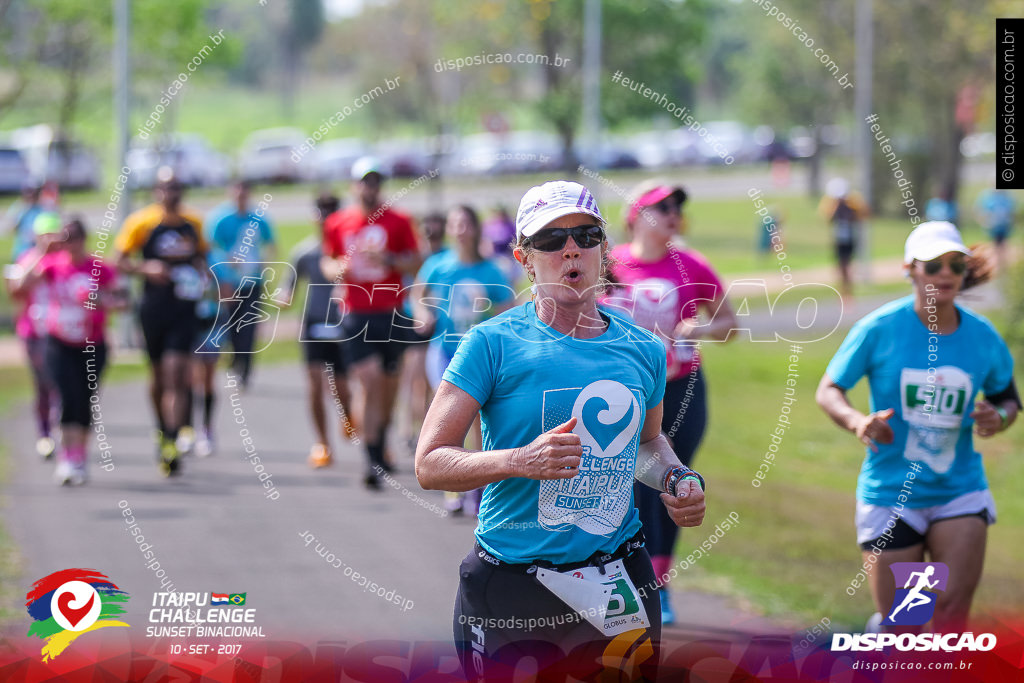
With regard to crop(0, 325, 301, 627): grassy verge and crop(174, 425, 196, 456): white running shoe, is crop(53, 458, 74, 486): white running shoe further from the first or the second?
crop(174, 425, 196, 456): white running shoe

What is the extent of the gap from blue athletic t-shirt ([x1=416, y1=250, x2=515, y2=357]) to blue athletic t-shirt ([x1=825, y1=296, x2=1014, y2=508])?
363 centimetres

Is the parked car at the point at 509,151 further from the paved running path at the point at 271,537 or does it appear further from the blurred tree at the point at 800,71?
the paved running path at the point at 271,537

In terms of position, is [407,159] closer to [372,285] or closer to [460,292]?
[372,285]

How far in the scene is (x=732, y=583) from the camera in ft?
24.3

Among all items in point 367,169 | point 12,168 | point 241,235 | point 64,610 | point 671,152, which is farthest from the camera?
point 671,152

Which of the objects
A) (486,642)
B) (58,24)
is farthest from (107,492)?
(58,24)

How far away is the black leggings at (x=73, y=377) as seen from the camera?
366 inches

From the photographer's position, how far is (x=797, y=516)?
8828 mm

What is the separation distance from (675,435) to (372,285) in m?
3.74

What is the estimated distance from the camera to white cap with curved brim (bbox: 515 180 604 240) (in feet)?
12.0

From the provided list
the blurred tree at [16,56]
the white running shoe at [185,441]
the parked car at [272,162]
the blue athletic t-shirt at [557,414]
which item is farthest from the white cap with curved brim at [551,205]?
the parked car at [272,162]

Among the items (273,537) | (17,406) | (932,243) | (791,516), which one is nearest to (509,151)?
(17,406)

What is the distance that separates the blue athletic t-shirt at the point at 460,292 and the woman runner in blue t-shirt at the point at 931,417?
365 centimetres

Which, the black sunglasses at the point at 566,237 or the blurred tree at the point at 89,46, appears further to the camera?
the blurred tree at the point at 89,46
